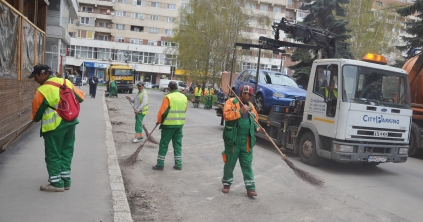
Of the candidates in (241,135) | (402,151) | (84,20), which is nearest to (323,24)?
(402,151)

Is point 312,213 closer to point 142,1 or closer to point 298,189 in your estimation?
point 298,189

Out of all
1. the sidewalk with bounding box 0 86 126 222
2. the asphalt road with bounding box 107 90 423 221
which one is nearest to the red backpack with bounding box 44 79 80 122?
the sidewalk with bounding box 0 86 126 222

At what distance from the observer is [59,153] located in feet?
17.7

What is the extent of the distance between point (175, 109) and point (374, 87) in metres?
4.34

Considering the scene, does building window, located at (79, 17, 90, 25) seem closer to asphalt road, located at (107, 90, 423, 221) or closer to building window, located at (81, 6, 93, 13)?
building window, located at (81, 6, 93, 13)

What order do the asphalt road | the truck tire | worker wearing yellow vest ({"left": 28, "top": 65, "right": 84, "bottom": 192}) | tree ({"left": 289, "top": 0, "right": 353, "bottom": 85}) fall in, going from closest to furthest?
worker wearing yellow vest ({"left": 28, "top": 65, "right": 84, "bottom": 192}) → the asphalt road → the truck tire → tree ({"left": 289, "top": 0, "right": 353, "bottom": 85})

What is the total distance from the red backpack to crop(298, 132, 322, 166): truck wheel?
5.60 metres

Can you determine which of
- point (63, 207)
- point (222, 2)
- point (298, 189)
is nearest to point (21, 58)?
point (63, 207)

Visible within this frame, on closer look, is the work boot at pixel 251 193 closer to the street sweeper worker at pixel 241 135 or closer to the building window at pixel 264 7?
the street sweeper worker at pixel 241 135

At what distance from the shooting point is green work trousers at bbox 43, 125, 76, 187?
5305 millimetres

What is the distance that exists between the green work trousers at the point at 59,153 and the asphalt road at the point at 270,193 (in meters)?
1.04

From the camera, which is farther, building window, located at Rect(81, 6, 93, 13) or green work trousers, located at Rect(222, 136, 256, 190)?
building window, located at Rect(81, 6, 93, 13)

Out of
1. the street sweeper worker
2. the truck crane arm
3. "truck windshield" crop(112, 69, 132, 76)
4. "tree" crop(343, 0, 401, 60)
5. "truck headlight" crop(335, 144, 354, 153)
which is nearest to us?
the street sweeper worker

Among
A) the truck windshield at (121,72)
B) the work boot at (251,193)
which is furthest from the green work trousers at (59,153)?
the truck windshield at (121,72)
